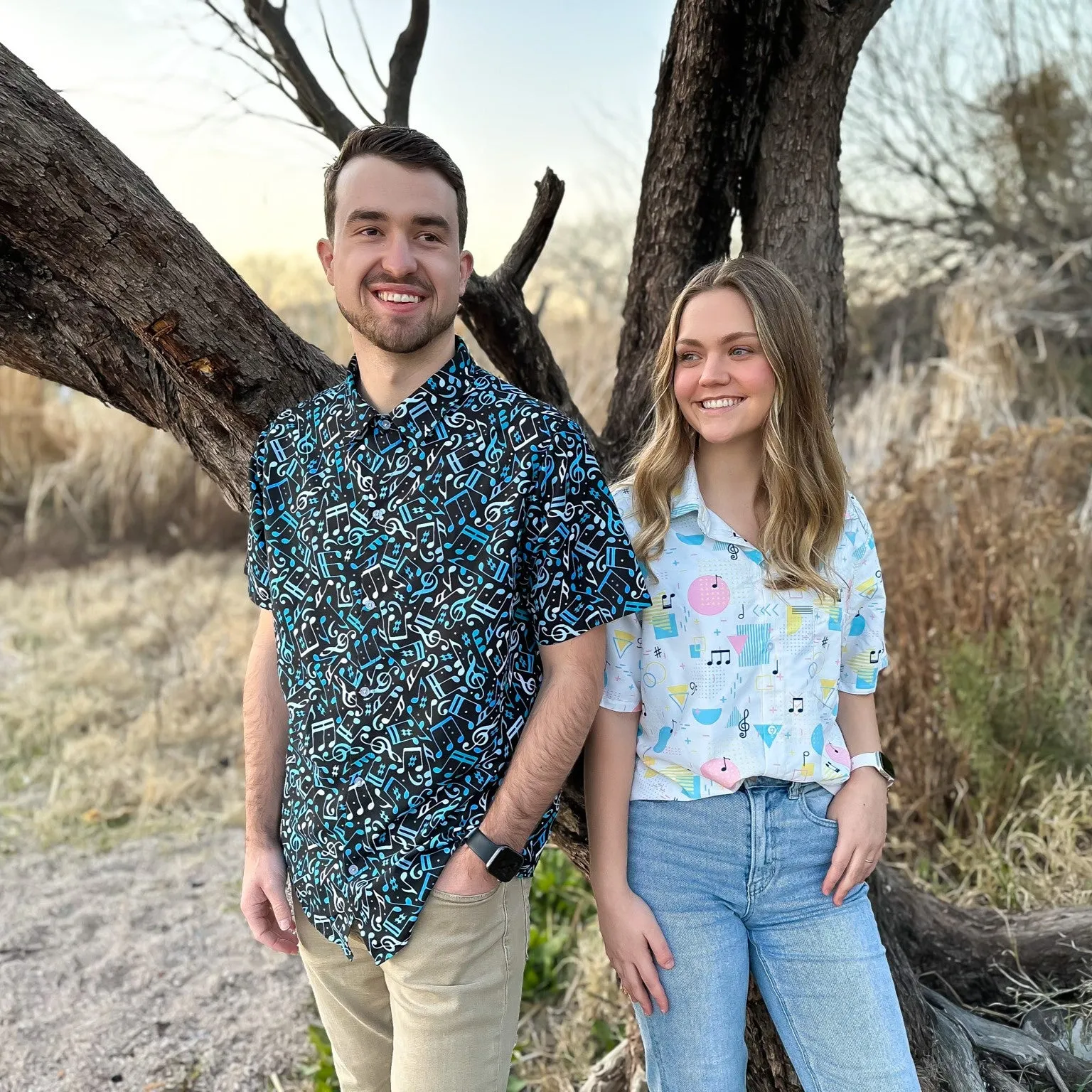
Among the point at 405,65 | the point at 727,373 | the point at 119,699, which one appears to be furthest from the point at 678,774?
the point at 119,699

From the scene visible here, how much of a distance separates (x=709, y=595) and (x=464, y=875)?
606 mm

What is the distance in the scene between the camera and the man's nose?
1615mm

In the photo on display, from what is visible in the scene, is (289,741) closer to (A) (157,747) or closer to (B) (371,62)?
(B) (371,62)


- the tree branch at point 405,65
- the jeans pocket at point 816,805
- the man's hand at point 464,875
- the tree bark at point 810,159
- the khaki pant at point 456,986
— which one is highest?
the tree branch at point 405,65

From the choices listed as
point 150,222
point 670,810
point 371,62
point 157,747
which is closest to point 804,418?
point 670,810

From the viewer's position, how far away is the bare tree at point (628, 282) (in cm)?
176

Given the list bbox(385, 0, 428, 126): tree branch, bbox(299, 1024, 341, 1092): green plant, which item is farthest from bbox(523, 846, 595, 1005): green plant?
bbox(385, 0, 428, 126): tree branch

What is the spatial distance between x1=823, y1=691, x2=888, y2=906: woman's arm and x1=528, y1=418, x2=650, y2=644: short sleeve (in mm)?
538

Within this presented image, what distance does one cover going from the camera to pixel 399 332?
1.64m

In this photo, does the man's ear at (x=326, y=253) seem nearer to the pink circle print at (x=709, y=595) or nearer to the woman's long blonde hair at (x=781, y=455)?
the woman's long blonde hair at (x=781, y=455)

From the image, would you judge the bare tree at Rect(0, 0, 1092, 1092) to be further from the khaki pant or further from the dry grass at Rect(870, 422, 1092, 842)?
the dry grass at Rect(870, 422, 1092, 842)

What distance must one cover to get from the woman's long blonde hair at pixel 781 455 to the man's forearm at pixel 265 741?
679 millimetres

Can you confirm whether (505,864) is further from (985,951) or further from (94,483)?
(94,483)

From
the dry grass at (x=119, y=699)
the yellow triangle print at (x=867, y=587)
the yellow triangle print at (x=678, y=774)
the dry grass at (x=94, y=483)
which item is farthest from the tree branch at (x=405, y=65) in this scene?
the dry grass at (x=94, y=483)
